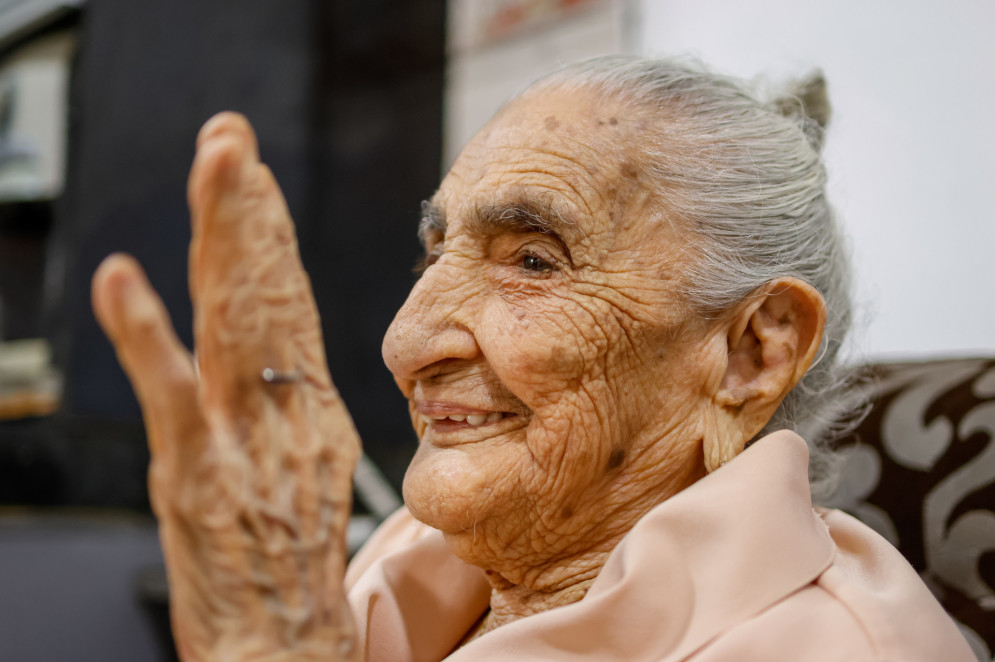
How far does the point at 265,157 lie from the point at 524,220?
6.12 ft

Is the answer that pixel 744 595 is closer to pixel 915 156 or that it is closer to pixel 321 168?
pixel 915 156

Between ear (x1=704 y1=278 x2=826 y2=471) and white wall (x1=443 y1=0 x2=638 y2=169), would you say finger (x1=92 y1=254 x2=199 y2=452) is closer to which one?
ear (x1=704 y1=278 x2=826 y2=471)

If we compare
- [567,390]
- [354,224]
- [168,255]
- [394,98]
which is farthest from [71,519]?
[567,390]

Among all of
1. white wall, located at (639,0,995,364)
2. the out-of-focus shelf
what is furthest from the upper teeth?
the out-of-focus shelf

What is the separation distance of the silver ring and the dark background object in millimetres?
2014

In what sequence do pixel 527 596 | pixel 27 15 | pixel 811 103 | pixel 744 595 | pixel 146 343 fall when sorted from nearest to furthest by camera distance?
1. pixel 146 343
2. pixel 744 595
3. pixel 527 596
4. pixel 811 103
5. pixel 27 15

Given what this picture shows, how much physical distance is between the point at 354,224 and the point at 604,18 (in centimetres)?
108

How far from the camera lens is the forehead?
3.20 ft

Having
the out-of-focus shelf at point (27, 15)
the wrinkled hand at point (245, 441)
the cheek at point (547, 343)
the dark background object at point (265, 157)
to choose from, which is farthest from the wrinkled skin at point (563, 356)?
the out-of-focus shelf at point (27, 15)

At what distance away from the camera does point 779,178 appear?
3.47ft

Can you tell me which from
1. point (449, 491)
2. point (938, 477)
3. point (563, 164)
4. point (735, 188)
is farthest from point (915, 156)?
point (449, 491)

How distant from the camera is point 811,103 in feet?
4.29

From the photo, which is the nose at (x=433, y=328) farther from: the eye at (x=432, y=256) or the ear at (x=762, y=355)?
the ear at (x=762, y=355)

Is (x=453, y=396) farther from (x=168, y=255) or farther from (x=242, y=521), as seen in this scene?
(x=168, y=255)
